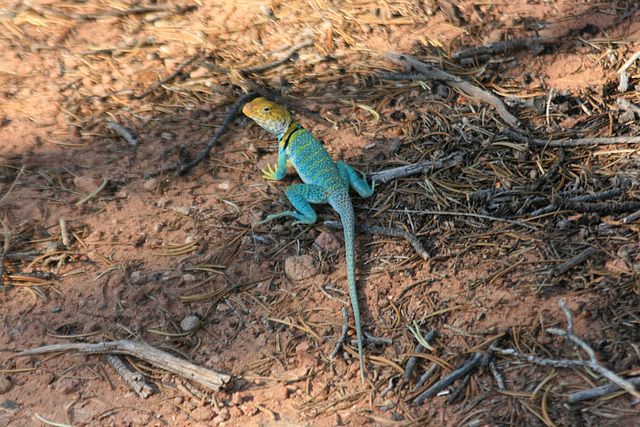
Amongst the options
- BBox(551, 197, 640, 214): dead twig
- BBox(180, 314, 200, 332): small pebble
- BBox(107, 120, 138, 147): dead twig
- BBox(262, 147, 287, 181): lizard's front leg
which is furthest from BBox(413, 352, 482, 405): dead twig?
BBox(107, 120, 138, 147): dead twig

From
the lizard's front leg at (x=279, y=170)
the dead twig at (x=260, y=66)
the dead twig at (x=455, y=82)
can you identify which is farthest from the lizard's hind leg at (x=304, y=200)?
the dead twig at (x=260, y=66)

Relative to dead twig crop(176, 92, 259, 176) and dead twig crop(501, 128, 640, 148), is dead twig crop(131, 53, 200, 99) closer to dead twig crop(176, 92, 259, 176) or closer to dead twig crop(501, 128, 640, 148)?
dead twig crop(176, 92, 259, 176)

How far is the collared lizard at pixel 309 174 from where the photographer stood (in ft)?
10.3

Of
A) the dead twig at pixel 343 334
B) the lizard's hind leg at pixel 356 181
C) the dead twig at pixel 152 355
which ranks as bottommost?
the dead twig at pixel 152 355

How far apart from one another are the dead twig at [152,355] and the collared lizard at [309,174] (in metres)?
0.98

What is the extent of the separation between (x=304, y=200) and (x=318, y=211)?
200mm

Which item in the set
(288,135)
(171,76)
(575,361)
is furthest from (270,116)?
(575,361)

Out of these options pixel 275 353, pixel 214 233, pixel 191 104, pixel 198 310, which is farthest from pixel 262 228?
pixel 191 104

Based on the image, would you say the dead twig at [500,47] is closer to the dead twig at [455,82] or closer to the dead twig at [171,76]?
the dead twig at [455,82]

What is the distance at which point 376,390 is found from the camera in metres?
2.46

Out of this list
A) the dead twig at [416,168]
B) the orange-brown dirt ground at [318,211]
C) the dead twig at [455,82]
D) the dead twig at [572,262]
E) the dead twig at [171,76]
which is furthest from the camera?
the dead twig at [171,76]

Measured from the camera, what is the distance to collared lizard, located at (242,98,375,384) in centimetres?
314

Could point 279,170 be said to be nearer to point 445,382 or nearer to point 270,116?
point 270,116

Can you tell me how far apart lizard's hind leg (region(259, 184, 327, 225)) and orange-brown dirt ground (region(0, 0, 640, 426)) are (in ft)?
A: 0.31
